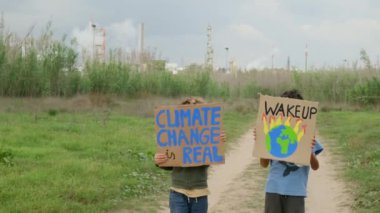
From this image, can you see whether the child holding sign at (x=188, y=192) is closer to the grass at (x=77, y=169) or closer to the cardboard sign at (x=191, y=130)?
the cardboard sign at (x=191, y=130)

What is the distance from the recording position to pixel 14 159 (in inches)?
389

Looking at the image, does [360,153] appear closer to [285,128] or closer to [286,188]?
[285,128]

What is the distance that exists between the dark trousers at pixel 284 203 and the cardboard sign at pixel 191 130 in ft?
1.87

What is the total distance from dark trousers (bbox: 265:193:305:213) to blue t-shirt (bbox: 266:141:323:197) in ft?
0.16

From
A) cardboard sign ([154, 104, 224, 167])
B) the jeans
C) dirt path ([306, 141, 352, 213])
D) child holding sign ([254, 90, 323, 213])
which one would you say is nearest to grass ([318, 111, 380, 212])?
dirt path ([306, 141, 352, 213])

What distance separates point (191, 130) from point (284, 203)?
1.06 meters

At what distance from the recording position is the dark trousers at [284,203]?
4871 millimetres

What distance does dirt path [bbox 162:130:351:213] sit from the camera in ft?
26.8

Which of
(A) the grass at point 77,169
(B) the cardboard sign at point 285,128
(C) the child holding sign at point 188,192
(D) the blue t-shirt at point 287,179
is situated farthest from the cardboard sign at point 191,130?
(A) the grass at point 77,169

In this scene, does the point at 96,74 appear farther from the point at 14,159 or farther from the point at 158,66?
the point at 14,159

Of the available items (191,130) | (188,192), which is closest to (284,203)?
(188,192)

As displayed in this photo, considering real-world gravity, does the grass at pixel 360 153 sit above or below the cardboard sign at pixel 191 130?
below

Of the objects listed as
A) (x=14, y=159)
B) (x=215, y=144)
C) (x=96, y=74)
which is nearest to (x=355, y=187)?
(x=215, y=144)

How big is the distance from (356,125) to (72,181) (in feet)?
43.0
